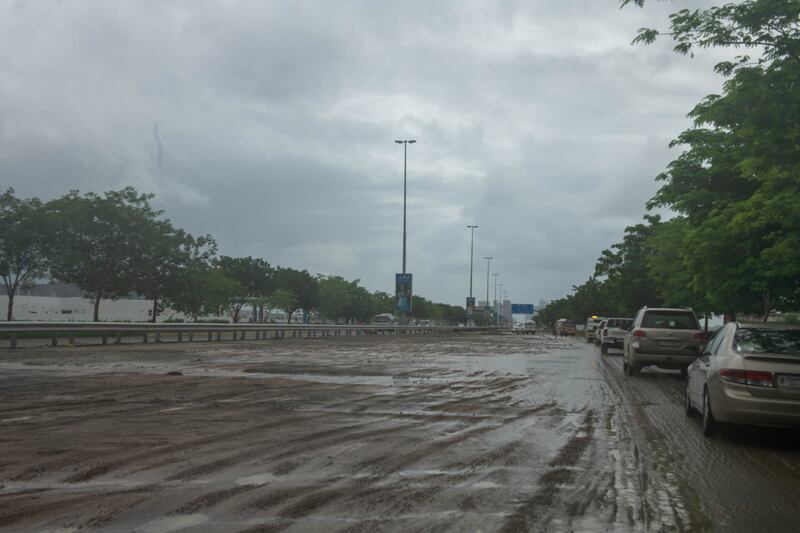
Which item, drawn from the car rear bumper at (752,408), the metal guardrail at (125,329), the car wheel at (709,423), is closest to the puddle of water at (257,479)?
the car rear bumper at (752,408)

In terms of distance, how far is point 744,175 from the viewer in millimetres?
15406

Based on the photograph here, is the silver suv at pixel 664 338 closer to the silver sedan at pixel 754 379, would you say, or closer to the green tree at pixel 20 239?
the silver sedan at pixel 754 379

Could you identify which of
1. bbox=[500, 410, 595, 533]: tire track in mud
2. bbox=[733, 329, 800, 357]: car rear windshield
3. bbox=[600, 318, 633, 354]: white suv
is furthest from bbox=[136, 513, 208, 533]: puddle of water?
bbox=[600, 318, 633, 354]: white suv

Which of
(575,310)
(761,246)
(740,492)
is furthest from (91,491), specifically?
(575,310)

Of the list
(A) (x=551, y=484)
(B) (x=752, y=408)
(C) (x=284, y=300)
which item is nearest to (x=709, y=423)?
(B) (x=752, y=408)

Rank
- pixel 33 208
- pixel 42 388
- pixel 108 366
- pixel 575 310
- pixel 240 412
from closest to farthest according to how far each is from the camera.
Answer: pixel 240 412 → pixel 42 388 → pixel 108 366 → pixel 33 208 → pixel 575 310

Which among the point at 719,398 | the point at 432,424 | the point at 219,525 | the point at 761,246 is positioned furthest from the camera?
the point at 761,246

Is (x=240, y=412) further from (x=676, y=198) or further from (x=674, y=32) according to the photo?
(x=676, y=198)

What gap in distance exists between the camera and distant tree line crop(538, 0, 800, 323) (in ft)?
42.9

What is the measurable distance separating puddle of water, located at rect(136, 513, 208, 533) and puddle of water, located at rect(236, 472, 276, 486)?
3.13 ft

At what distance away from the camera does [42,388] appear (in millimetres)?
12992

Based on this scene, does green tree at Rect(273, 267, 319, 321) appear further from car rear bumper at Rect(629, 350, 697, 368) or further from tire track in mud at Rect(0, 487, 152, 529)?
tire track in mud at Rect(0, 487, 152, 529)

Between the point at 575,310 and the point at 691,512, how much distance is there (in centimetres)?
13870

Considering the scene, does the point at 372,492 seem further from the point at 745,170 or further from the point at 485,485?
the point at 745,170
